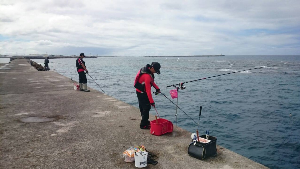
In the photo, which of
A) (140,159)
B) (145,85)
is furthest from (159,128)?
(140,159)

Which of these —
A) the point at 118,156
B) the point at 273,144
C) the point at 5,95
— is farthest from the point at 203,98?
the point at 118,156

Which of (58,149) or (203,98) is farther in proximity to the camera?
(203,98)

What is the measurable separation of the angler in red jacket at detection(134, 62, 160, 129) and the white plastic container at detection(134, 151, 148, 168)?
69.5 inches

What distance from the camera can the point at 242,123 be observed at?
1273 centimetres

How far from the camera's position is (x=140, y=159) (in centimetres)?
394

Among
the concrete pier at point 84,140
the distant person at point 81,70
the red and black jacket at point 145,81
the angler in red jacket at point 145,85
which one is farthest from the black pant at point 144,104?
the distant person at point 81,70

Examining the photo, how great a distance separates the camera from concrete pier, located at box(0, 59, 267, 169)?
165 inches

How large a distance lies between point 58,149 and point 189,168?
2.73 metres

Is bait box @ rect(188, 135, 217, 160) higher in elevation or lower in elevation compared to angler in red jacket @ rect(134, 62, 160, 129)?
lower

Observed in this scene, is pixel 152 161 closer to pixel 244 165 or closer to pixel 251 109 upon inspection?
pixel 244 165

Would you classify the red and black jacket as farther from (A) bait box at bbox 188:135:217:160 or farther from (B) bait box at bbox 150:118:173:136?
(A) bait box at bbox 188:135:217:160

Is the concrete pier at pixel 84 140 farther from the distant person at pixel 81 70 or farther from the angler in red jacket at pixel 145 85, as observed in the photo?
the distant person at pixel 81 70

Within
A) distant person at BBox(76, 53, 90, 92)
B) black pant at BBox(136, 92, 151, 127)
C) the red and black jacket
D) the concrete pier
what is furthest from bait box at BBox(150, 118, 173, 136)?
distant person at BBox(76, 53, 90, 92)

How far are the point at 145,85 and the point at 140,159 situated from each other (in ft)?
7.04
